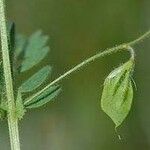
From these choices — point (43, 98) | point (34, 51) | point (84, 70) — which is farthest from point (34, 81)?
point (84, 70)

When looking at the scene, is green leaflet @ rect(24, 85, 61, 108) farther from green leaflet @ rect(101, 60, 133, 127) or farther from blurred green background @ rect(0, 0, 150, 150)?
blurred green background @ rect(0, 0, 150, 150)

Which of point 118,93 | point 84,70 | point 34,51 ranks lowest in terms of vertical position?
point 118,93

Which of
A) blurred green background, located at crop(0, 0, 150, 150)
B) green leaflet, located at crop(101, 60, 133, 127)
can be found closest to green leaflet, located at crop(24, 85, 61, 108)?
green leaflet, located at crop(101, 60, 133, 127)

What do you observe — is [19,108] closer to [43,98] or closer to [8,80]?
[8,80]

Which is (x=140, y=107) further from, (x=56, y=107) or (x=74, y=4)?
(x=74, y=4)

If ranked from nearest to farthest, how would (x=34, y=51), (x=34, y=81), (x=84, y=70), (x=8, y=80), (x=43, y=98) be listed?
(x=8, y=80), (x=43, y=98), (x=34, y=81), (x=34, y=51), (x=84, y=70)

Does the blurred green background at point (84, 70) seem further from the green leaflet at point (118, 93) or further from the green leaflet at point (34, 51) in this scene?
the green leaflet at point (118, 93)

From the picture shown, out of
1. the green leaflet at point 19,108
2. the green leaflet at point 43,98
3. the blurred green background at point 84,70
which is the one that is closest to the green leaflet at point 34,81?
the green leaflet at point 43,98
